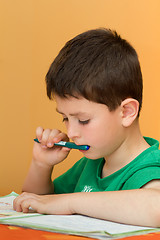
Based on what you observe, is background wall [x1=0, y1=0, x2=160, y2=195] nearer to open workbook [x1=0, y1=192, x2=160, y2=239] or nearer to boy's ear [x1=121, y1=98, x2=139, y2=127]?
boy's ear [x1=121, y1=98, x2=139, y2=127]

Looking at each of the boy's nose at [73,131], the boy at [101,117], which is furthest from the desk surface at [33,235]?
the boy's nose at [73,131]

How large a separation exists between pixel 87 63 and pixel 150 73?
1.16m

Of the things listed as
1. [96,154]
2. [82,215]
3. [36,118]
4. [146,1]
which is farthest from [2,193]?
[146,1]

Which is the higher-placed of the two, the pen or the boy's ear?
the boy's ear

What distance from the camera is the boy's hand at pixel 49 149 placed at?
118 cm

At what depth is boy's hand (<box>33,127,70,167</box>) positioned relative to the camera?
46.3 inches

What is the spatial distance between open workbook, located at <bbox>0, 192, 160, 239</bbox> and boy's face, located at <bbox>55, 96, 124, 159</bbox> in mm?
214

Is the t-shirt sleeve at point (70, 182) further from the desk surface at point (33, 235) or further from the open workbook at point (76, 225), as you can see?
the desk surface at point (33, 235)

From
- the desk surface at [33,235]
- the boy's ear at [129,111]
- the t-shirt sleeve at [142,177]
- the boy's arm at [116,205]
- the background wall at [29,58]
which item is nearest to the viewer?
the desk surface at [33,235]

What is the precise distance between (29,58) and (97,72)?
90 cm

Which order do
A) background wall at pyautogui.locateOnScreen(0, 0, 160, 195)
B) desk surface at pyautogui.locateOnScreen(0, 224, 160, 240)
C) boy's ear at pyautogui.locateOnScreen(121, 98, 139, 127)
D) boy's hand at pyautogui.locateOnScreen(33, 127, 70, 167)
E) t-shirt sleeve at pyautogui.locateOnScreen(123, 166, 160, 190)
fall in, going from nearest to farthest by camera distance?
desk surface at pyautogui.locateOnScreen(0, 224, 160, 240), t-shirt sleeve at pyautogui.locateOnScreen(123, 166, 160, 190), boy's ear at pyautogui.locateOnScreen(121, 98, 139, 127), boy's hand at pyautogui.locateOnScreen(33, 127, 70, 167), background wall at pyautogui.locateOnScreen(0, 0, 160, 195)

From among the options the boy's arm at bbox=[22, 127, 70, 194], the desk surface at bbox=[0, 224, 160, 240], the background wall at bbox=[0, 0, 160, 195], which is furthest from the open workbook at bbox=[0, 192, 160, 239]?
the background wall at bbox=[0, 0, 160, 195]

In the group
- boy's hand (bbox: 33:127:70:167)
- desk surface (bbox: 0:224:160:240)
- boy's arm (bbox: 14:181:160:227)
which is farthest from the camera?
boy's hand (bbox: 33:127:70:167)

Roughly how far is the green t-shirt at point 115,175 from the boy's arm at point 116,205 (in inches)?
2.3
